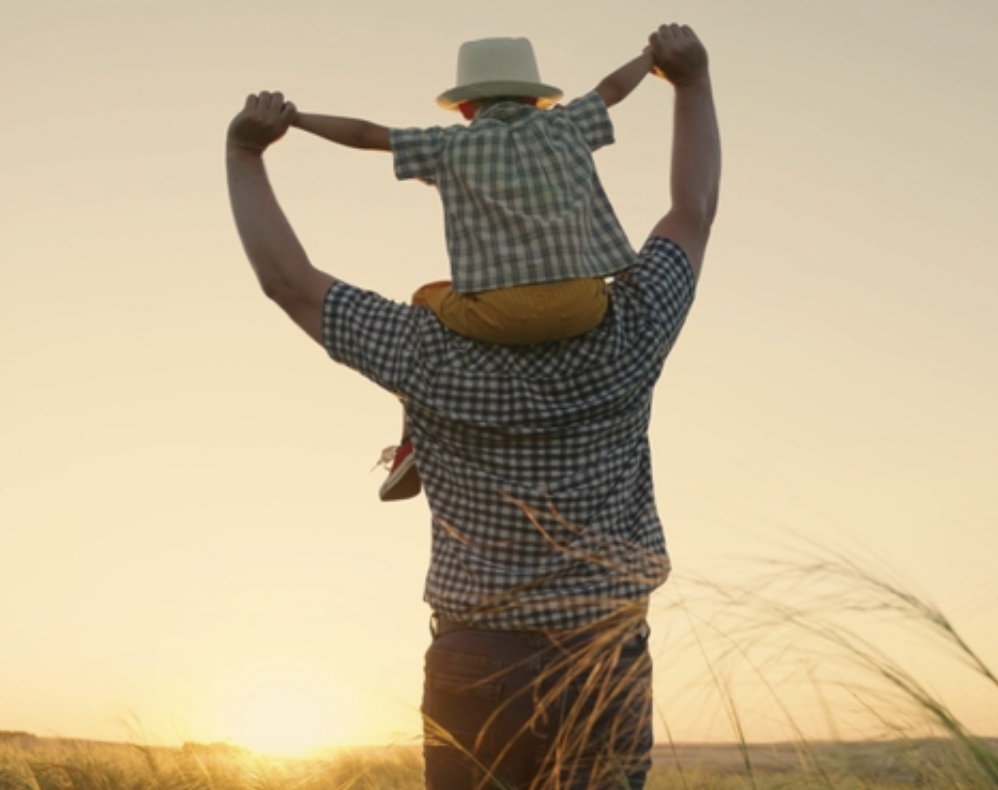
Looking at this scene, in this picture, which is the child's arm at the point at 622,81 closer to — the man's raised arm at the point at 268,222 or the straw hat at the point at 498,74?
the straw hat at the point at 498,74

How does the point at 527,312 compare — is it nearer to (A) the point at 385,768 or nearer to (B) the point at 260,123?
(B) the point at 260,123

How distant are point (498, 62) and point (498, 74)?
4 cm

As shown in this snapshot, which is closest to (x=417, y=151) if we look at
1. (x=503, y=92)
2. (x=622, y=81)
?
(x=503, y=92)

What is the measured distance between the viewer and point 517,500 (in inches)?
104

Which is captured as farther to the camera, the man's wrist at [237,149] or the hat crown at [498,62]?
the hat crown at [498,62]

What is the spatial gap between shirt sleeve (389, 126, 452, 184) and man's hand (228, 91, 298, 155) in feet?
0.91

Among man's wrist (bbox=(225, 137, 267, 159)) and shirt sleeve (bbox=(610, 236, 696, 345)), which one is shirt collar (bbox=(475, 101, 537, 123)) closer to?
shirt sleeve (bbox=(610, 236, 696, 345))

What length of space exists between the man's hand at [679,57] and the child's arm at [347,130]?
2.33 feet

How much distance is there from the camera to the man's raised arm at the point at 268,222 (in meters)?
2.85

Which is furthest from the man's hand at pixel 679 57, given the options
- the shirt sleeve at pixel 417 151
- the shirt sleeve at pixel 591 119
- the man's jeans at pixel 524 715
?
the man's jeans at pixel 524 715

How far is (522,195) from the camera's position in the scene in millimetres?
2760

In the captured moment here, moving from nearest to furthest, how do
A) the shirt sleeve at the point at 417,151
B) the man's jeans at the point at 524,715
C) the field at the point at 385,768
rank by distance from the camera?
the field at the point at 385,768 < the man's jeans at the point at 524,715 < the shirt sleeve at the point at 417,151

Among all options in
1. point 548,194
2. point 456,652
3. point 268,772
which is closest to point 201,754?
point 268,772

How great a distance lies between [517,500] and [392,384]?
0.34 meters
